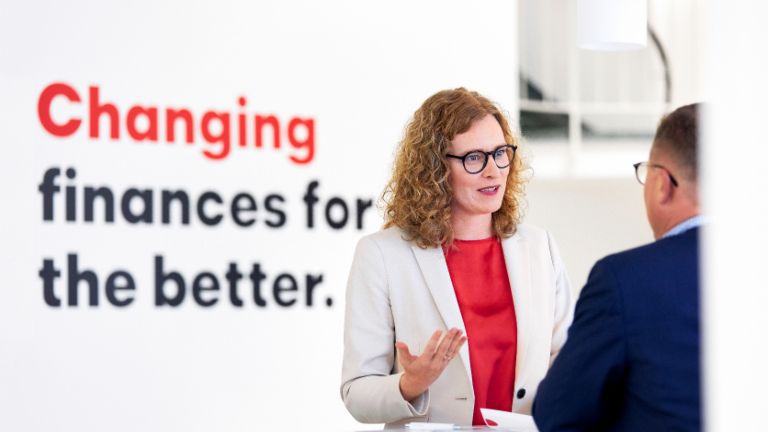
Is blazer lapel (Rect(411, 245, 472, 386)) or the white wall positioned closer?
blazer lapel (Rect(411, 245, 472, 386))

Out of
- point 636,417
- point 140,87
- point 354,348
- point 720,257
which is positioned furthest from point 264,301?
point 720,257

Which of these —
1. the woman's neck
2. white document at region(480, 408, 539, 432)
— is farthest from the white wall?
white document at region(480, 408, 539, 432)

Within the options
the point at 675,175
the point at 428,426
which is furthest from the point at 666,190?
the point at 428,426

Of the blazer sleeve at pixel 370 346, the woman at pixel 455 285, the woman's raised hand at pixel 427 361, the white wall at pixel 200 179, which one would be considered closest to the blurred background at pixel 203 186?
the white wall at pixel 200 179

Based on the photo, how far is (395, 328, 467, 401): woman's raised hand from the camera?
318 centimetres

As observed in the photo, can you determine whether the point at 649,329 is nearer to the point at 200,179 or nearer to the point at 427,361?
the point at 427,361

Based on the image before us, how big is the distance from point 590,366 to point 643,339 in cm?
12

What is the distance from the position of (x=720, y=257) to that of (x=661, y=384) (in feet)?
3.36

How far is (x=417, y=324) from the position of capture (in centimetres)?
366

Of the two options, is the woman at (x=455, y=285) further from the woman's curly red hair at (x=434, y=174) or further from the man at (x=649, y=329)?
the man at (x=649, y=329)

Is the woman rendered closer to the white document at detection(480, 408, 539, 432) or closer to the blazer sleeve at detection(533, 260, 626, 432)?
the white document at detection(480, 408, 539, 432)

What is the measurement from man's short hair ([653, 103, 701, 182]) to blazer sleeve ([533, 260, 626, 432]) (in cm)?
28

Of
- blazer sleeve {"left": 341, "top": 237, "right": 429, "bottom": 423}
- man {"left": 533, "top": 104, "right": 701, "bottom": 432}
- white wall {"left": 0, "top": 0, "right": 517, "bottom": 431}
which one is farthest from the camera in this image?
white wall {"left": 0, "top": 0, "right": 517, "bottom": 431}

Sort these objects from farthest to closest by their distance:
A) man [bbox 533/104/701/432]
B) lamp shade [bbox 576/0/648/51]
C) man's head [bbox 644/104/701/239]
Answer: lamp shade [bbox 576/0/648/51] → man's head [bbox 644/104/701/239] → man [bbox 533/104/701/432]
